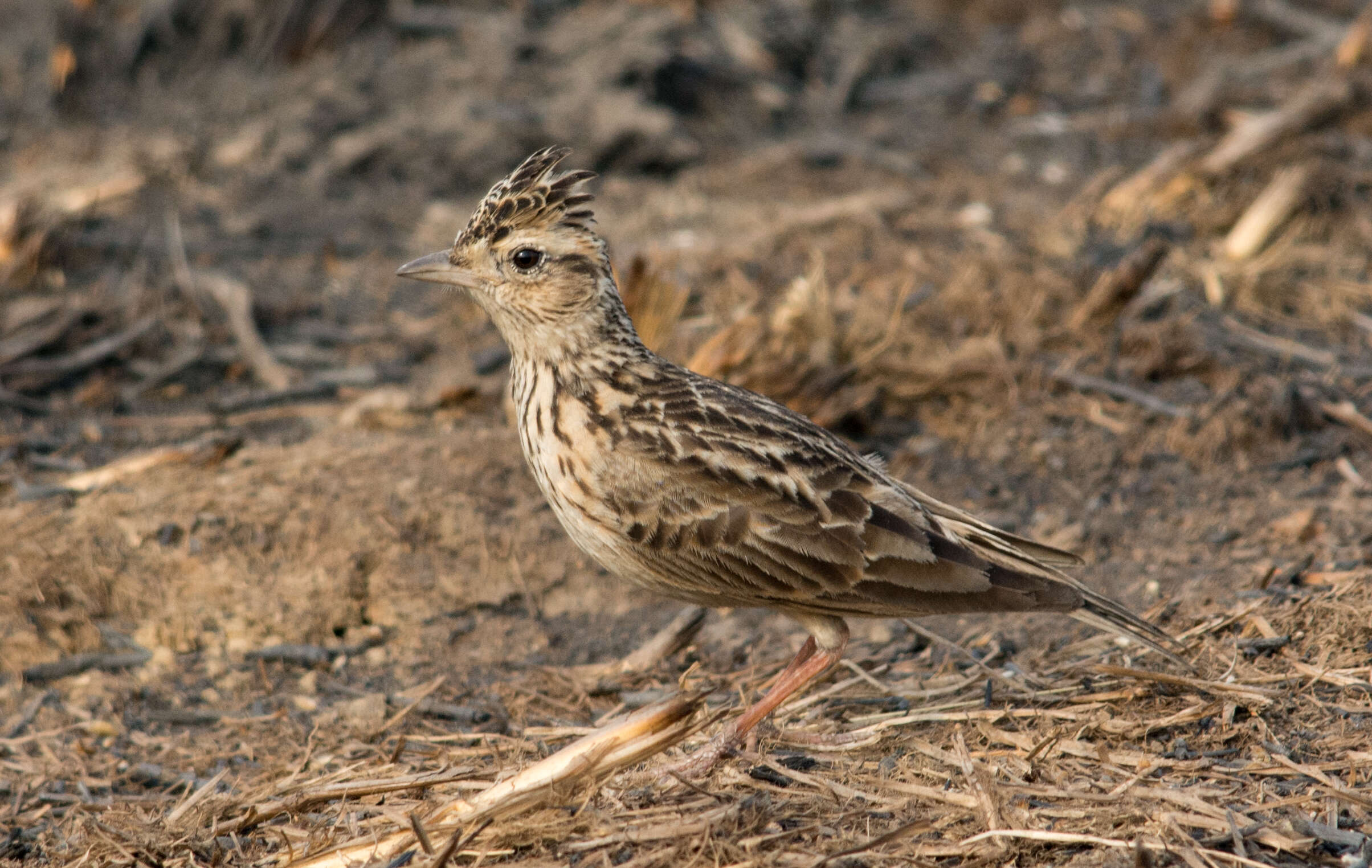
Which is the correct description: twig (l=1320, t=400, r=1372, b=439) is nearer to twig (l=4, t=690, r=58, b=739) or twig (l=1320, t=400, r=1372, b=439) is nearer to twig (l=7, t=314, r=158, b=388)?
twig (l=4, t=690, r=58, b=739)

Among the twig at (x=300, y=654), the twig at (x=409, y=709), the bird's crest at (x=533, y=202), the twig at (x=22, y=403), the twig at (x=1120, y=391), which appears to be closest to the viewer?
the bird's crest at (x=533, y=202)

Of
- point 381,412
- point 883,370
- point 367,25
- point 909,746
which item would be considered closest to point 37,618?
point 381,412

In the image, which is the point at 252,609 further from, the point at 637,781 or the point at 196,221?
the point at 196,221

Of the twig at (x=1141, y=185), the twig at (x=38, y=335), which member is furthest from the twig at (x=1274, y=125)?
the twig at (x=38, y=335)

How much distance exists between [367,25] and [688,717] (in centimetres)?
871

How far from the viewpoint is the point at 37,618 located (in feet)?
19.5

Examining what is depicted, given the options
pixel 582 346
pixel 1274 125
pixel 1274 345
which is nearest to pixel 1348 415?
pixel 1274 345

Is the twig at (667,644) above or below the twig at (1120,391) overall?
above

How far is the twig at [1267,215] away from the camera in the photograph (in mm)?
8875

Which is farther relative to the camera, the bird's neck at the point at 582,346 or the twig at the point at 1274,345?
the twig at the point at 1274,345

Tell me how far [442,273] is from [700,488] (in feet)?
4.13

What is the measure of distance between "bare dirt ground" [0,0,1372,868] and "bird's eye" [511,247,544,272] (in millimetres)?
1733

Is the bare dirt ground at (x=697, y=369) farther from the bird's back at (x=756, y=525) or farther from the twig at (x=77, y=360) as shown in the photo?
the bird's back at (x=756, y=525)

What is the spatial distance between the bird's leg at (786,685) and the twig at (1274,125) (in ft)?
19.8
